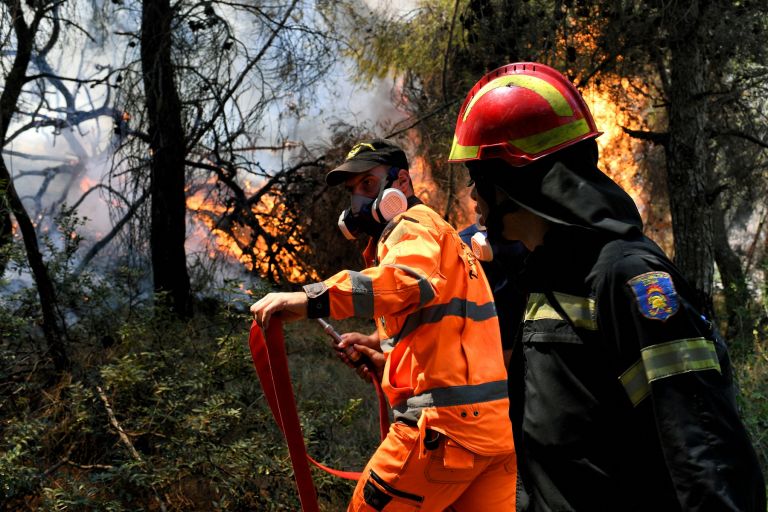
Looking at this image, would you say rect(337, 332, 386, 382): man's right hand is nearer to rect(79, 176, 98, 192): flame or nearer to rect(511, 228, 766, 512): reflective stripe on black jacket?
rect(511, 228, 766, 512): reflective stripe on black jacket

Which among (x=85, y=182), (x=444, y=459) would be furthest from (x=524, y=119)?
(x=85, y=182)

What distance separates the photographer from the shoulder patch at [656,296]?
138 cm

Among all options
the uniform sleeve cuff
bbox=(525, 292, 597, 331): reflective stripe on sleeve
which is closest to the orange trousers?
the uniform sleeve cuff

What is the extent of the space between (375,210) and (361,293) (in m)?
0.88

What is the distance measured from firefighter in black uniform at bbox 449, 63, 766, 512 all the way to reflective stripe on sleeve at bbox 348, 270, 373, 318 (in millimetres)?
622

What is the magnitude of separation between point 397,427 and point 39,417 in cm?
286

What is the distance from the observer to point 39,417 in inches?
179

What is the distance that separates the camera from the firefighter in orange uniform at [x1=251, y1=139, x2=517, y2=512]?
8.57ft

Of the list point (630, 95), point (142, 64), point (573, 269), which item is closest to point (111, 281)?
point (142, 64)

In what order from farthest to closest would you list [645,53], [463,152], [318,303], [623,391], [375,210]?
[645,53] → [375,210] → [318,303] → [463,152] → [623,391]

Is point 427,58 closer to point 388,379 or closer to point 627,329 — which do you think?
point 388,379

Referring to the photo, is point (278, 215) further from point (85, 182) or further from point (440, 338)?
point (85, 182)

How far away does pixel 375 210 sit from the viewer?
320cm

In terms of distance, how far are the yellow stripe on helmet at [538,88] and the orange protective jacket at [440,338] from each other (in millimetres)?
743
